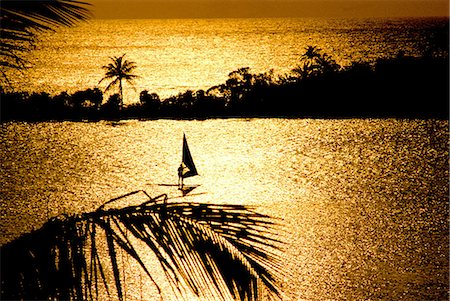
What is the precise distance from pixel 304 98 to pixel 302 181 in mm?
10855

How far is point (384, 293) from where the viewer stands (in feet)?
44.7

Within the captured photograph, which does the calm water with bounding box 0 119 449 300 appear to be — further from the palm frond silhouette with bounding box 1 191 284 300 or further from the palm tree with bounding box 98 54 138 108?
the palm frond silhouette with bounding box 1 191 284 300

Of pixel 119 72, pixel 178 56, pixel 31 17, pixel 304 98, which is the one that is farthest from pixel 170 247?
pixel 178 56

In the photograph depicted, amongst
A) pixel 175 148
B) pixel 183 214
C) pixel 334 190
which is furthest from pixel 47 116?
pixel 183 214

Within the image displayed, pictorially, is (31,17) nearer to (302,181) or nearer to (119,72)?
(302,181)

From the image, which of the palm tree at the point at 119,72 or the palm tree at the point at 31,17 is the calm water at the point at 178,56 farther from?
the palm tree at the point at 31,17

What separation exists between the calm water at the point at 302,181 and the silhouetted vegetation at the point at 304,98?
3.49 feet

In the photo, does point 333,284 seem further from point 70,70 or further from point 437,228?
point 70,70

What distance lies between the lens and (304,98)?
3406 cm

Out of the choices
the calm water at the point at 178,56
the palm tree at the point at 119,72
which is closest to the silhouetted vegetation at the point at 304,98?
the palm tree at the point at 119,72

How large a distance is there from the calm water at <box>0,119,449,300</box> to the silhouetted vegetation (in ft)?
3.49

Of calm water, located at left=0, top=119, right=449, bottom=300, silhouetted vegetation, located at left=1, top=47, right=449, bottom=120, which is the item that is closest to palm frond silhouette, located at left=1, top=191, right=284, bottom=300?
calm water, located at left=0, top=119, right=449, bottom=300

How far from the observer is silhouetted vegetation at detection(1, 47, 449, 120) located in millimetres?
32219

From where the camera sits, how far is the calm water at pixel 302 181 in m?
15.3
